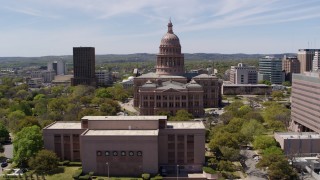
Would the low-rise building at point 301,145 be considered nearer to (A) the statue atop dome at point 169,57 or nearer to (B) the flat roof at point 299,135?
(B) the flat roof at point 299,135

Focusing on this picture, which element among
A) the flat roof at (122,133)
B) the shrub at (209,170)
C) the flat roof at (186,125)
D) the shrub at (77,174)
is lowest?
the shrub at (77,174)

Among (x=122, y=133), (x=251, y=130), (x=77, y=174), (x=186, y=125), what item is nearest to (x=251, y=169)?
(x=186, y=125)

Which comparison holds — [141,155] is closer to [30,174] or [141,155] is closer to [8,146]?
[30,174]

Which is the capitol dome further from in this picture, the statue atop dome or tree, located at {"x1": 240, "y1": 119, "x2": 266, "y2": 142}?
tree, located at {"x1": 240, "y1": 119, "x2": 266, "y2": 142}

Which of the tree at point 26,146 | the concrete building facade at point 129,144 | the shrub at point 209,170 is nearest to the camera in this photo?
the shrub at point 209,170

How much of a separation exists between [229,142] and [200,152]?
7.40 meters

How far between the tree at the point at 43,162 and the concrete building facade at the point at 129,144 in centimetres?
526

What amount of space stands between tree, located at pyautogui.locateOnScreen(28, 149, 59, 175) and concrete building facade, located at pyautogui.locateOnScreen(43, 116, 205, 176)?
5.26 m

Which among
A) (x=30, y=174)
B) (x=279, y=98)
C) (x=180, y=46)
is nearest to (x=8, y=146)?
(x=30, y=174)

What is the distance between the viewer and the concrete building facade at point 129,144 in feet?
221

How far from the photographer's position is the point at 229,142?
7544 centimetres

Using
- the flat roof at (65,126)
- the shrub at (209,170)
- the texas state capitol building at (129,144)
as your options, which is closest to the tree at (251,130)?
the texas state capitol building at (129,144)

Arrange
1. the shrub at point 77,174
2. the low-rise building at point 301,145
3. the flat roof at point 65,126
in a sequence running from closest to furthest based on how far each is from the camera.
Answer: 1. the shrub at point 77,174
2. the flat roof at point 65,126
3. the low-rise building at point 301,145

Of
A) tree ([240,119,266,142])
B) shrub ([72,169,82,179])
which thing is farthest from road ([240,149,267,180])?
shrub ([72,169,82,179])
